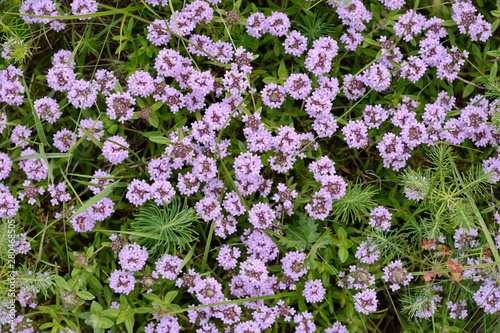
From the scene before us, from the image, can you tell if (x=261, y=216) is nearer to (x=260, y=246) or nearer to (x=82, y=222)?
(x=260, y=246)

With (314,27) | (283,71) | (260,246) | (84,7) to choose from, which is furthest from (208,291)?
(84,7)

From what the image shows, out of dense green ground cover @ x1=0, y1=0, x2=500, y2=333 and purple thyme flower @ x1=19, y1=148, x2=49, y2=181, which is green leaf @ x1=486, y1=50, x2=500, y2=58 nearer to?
dense green ground cover @ x1=0, y1=0, x2=500, y2=333

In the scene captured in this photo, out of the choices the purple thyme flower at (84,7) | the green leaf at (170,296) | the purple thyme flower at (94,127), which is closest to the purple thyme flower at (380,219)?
the green leaf at (170,296)

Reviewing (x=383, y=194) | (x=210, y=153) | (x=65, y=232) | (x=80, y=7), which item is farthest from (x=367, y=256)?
(x=80, y=7)

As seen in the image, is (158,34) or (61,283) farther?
(158,34)

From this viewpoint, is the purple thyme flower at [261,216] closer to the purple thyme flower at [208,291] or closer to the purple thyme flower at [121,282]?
the purple thyme flower at [208,291]
